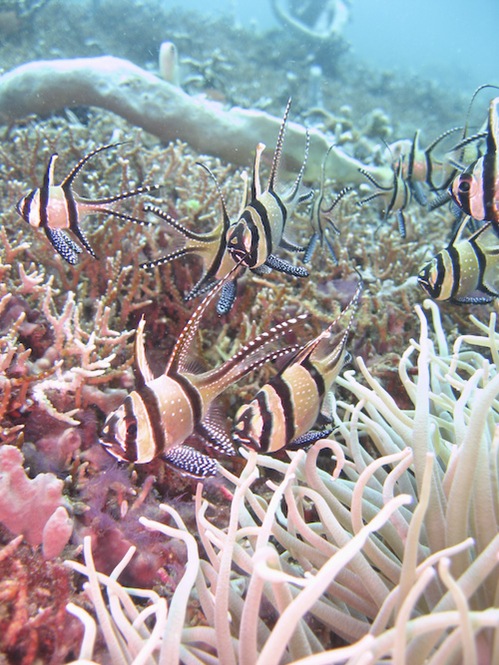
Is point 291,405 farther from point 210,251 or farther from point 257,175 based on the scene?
point 257,175

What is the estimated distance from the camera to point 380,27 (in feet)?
274

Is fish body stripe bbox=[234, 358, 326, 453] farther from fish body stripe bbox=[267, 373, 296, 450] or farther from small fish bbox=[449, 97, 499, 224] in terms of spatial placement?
small fish bbox=[449, 97, 499, 224]

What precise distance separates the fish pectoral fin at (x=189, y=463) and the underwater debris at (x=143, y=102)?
4828mm

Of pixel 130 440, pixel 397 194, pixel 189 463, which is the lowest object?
pixel 189 463

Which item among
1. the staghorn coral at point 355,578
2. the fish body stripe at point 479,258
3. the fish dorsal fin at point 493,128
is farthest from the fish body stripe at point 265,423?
the fish body stripe at point 479,258

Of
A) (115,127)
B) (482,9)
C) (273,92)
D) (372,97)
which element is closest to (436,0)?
(482,9)

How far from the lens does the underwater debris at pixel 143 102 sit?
570 centimetres

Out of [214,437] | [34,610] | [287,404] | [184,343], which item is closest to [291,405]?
[287,404]

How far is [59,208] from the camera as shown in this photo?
→ 2.57 m

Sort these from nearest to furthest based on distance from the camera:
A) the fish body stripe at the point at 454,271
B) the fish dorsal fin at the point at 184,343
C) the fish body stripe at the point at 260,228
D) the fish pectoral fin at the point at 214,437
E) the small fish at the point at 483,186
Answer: the fish dorsal fin at the point at 184,343, the fish pectoral fin at the point at 214,437, the small fish at the point at 483,186, the fish body stripe at the point at 260,228, the fish body stripe at the point at 454,271

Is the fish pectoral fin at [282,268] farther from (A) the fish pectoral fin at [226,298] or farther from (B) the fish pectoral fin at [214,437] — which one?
(B) the fish pectoral fin at [214,437]

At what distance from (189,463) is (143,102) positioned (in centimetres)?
517

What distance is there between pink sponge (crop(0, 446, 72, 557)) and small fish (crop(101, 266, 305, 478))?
15.4 inches

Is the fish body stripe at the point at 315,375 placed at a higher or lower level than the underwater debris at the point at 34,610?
higher
